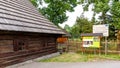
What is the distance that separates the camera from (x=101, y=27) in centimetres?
2120

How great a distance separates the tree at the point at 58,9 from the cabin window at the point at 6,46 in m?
17.7

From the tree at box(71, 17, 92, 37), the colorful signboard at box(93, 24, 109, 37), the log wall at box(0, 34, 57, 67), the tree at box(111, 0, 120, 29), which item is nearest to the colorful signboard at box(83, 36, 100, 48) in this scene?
the colorful signboard at box(93, 24, 109, 37)

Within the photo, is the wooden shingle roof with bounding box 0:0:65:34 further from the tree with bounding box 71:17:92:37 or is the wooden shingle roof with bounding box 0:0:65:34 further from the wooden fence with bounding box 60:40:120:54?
the tree with bounding box 71:17:92:37

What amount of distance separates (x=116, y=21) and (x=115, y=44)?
814cm

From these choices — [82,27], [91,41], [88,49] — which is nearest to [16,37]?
[91,41]

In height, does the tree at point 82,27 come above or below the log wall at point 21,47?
above

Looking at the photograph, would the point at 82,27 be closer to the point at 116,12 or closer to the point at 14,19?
the point at 116,12

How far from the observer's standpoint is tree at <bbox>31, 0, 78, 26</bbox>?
30.1m

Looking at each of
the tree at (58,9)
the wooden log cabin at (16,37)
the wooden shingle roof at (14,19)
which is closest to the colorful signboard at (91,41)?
the wooden log cabin at (16,37)

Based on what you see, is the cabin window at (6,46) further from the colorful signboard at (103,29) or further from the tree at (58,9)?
the tree at (58,9)

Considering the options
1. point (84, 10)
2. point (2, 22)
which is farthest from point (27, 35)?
point (84, 10)

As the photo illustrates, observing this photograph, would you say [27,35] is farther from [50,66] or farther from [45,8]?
[45,8]

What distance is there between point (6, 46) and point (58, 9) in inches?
727

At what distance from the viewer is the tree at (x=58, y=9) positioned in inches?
1185
